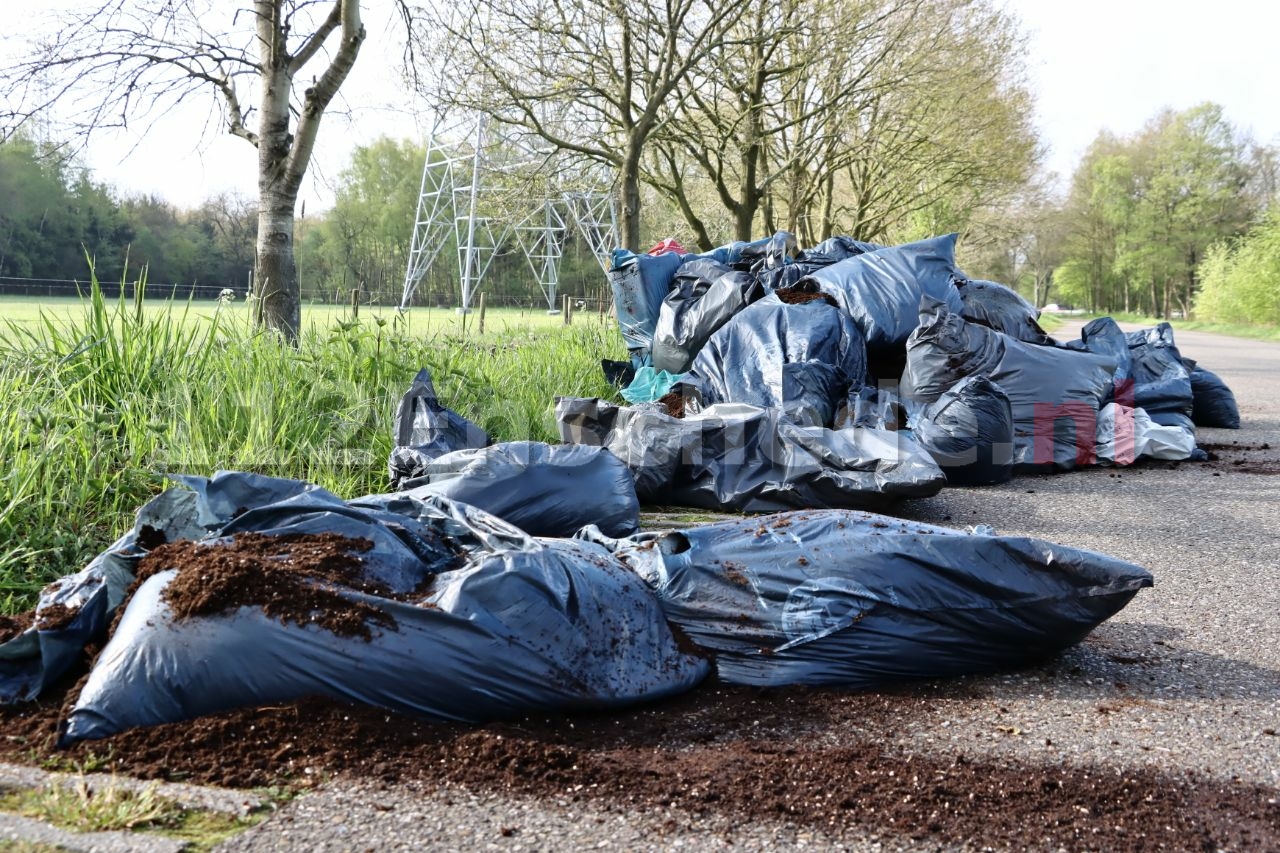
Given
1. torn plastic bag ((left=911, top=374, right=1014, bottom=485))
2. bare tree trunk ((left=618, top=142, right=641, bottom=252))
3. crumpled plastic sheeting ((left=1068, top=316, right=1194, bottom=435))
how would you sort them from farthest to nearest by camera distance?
bare tree trunk ((left=618, top=142, right=641, bottom=252)) → crumpled plastic sheeting ((left=1068, top=316, right=1194, bottom=435)) → torn plastic bag ((left=911, top=374, right=1014, bottom=485))

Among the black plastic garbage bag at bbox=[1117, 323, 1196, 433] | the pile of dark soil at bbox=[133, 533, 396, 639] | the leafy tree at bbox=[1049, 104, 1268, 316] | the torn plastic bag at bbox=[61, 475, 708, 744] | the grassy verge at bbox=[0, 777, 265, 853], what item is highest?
the leafy tree at bbox=[1049, 104, 1268, 316]

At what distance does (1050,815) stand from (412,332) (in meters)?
5.55

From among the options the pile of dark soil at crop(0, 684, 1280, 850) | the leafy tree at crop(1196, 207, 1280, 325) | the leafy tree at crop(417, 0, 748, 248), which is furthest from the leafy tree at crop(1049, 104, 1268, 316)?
the pile of dark soil at crop(0, 684, 1280, 850)

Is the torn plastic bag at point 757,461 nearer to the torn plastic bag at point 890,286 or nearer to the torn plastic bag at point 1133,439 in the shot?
the torn plastic bag at point 890,286

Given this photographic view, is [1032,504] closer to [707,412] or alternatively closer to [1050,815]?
[707,412]

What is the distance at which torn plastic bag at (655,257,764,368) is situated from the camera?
251 inches

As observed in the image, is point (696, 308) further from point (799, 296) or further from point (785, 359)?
point (785, 359)

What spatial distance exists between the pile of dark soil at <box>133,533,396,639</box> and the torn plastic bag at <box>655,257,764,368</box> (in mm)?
4427

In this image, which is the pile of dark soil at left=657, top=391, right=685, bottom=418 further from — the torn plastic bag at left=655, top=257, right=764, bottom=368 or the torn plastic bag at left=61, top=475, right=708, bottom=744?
the torn plastic bag at left=61, top=475, right=708, bottom=744

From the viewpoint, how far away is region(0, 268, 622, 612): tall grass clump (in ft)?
10.1

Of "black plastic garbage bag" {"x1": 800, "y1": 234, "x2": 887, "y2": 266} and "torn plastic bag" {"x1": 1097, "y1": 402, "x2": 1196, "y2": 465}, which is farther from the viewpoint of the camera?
"black plastic garbage bag" {"x1": 800, "y1": 234, "x2": 887, "y2": 266}

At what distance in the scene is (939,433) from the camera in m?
5.13

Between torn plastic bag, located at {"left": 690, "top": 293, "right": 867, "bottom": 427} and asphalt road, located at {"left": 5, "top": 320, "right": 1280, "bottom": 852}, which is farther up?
torn plastic bag, located at {"left": 690, "top": 293, "right": 867, "bottom": 427}

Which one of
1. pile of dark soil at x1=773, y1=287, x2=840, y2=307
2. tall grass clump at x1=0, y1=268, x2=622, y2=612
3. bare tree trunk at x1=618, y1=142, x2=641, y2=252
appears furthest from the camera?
bare tree trunk at x1=618, y1=142, x2=641, y2=252
